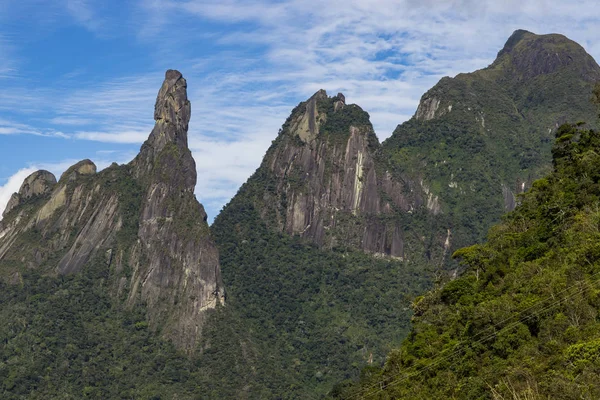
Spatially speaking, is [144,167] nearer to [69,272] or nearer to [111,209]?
[111,209]

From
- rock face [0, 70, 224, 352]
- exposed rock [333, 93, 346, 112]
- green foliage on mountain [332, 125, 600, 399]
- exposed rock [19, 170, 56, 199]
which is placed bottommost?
green foliage on mountain [332, 125, 600, 399]

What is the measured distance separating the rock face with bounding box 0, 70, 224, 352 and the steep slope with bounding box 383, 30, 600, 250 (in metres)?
36.2

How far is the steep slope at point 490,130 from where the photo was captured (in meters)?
152

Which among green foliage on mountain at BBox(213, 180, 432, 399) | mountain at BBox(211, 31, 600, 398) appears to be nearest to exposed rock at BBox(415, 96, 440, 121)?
mountain at BBox(211, 31, 600, 398)

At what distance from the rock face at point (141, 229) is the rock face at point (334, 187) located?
21608 millimetres

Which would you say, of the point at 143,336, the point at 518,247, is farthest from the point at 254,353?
the point at 518,247

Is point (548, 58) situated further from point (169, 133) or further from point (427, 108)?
point (169, 133)

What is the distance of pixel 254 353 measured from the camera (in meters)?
107

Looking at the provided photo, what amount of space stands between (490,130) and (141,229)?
250ft

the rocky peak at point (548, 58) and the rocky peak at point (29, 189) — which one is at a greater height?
the rocky peak at point (548, 58)

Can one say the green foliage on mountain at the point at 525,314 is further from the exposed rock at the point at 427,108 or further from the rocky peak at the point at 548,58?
the rocky peak at the point at 548,58

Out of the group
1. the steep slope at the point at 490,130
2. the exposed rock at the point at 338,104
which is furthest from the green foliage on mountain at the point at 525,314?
the steep slope at the point at 490,130

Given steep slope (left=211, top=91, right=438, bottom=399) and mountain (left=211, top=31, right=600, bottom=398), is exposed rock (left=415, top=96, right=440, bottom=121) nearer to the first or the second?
mountain (left=211, top=31, right=600, bottom=398)

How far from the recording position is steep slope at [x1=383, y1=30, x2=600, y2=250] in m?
152
